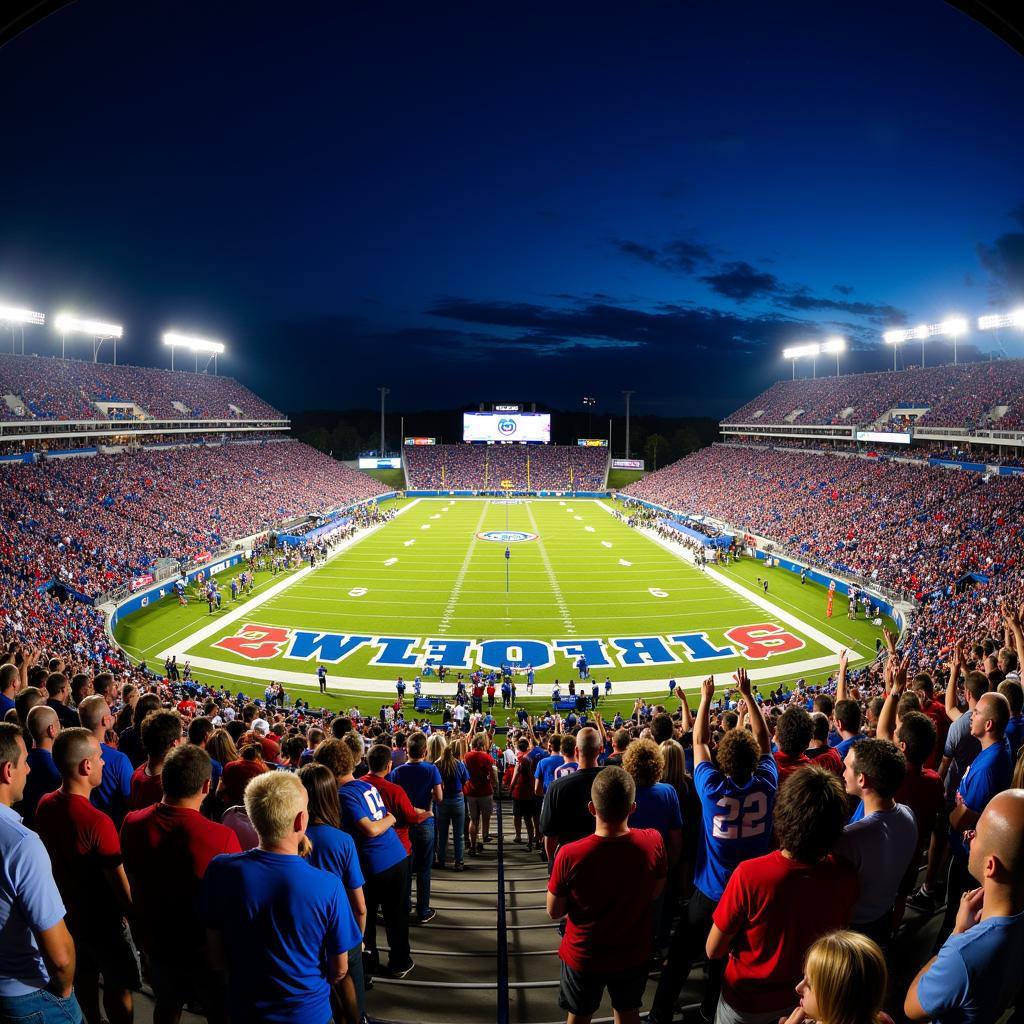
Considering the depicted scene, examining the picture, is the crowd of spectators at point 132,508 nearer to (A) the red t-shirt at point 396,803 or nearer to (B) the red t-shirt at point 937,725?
(A) the red t-shirt at point 396,803

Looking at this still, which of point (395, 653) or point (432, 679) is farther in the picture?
point (395, 653)

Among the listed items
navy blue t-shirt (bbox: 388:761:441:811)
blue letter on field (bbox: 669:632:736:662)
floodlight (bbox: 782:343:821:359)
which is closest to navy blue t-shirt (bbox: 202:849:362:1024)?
navy blue t-shirt (bbox: 388:761:441:811)

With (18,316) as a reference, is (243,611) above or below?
below

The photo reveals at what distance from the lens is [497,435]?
93.1 metres

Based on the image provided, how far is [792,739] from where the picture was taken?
486 centimetres

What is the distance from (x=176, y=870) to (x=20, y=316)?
2445 inches

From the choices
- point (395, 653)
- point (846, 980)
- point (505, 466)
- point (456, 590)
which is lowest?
point (395, 653)

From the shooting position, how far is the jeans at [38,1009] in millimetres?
2887

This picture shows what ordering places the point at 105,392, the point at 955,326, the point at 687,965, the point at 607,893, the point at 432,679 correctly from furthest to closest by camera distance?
1. the point at 105,392
2. the point at 955,326
3. the point at 432,679
4. the point at 687,965
5. the point at 607,893

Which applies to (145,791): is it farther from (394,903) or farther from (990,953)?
(990,953)

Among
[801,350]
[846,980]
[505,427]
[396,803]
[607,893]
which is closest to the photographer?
[846,980]

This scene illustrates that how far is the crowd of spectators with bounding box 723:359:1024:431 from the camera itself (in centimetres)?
4722

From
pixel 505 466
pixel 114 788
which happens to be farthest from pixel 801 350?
pixel 114 788

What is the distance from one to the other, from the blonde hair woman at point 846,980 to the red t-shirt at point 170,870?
2699 mm
